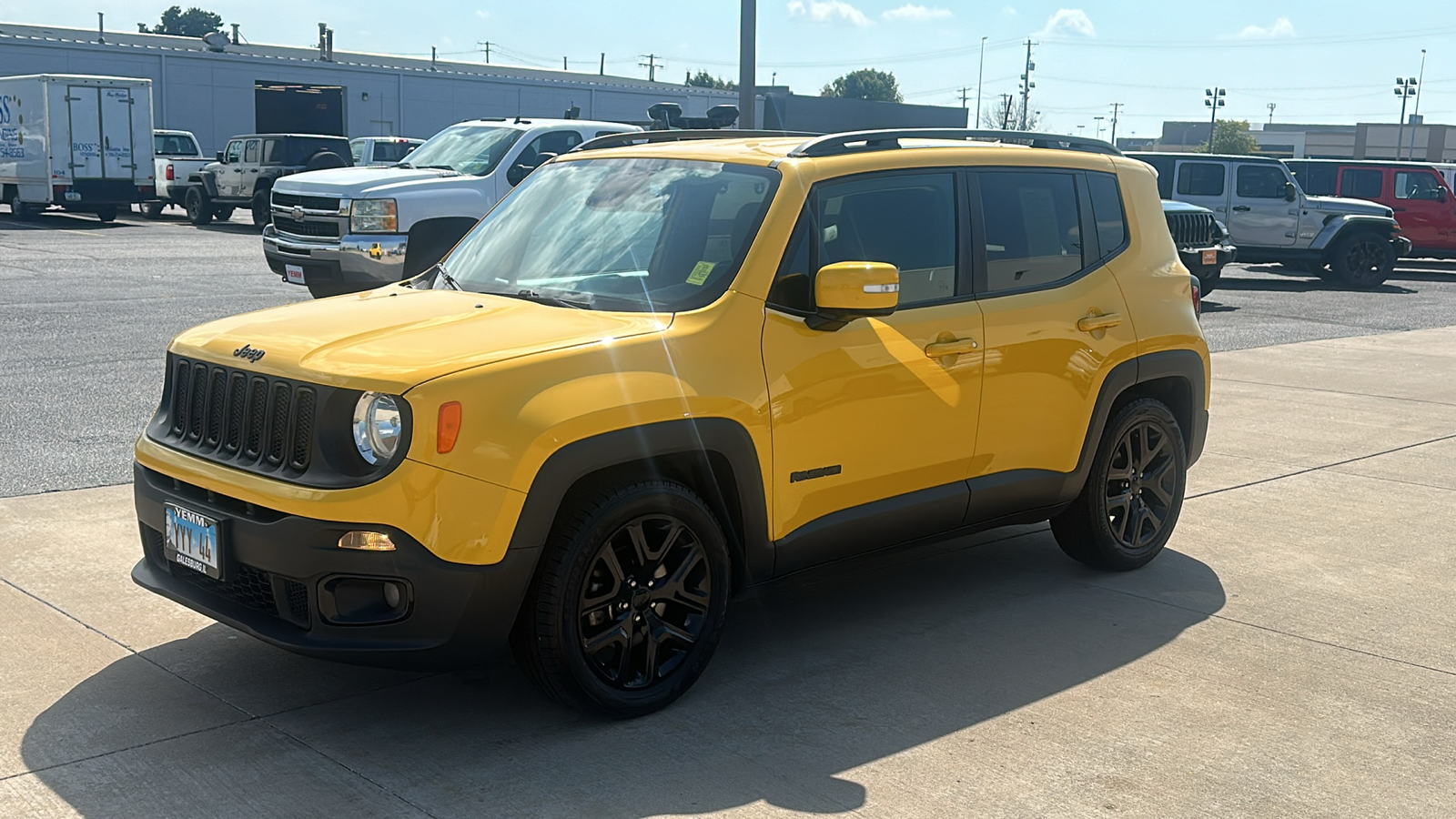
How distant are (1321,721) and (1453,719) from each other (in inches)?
17.5

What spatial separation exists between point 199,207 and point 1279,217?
70.4 ft

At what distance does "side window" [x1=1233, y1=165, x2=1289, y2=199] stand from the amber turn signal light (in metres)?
20.7

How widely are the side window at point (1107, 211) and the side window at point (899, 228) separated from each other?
2.95 feet

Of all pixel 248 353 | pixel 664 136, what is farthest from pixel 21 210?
pixel 248 353

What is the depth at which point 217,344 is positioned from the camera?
14.6ft

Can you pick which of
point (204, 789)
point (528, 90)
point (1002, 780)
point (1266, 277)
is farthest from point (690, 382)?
point (528, 90)

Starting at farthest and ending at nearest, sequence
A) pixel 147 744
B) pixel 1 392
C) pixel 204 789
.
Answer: pixel 1 392, pixel 147 744, pixel 204 789

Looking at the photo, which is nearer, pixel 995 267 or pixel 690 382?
pixel 690 382

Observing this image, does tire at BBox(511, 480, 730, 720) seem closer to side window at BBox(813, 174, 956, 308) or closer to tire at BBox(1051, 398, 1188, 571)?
side window at BBox(813, 174, 956, 308)

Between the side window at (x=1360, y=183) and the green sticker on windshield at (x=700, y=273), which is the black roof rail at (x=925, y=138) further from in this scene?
the side window at (x=1360, y=183)

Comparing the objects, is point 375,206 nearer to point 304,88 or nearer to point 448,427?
point 448,427

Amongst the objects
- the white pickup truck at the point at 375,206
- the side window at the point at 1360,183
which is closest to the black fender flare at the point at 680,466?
the white pickup truck at the point at 375,206

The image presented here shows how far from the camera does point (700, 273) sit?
4703mm

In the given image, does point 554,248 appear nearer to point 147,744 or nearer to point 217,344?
point 217,344
